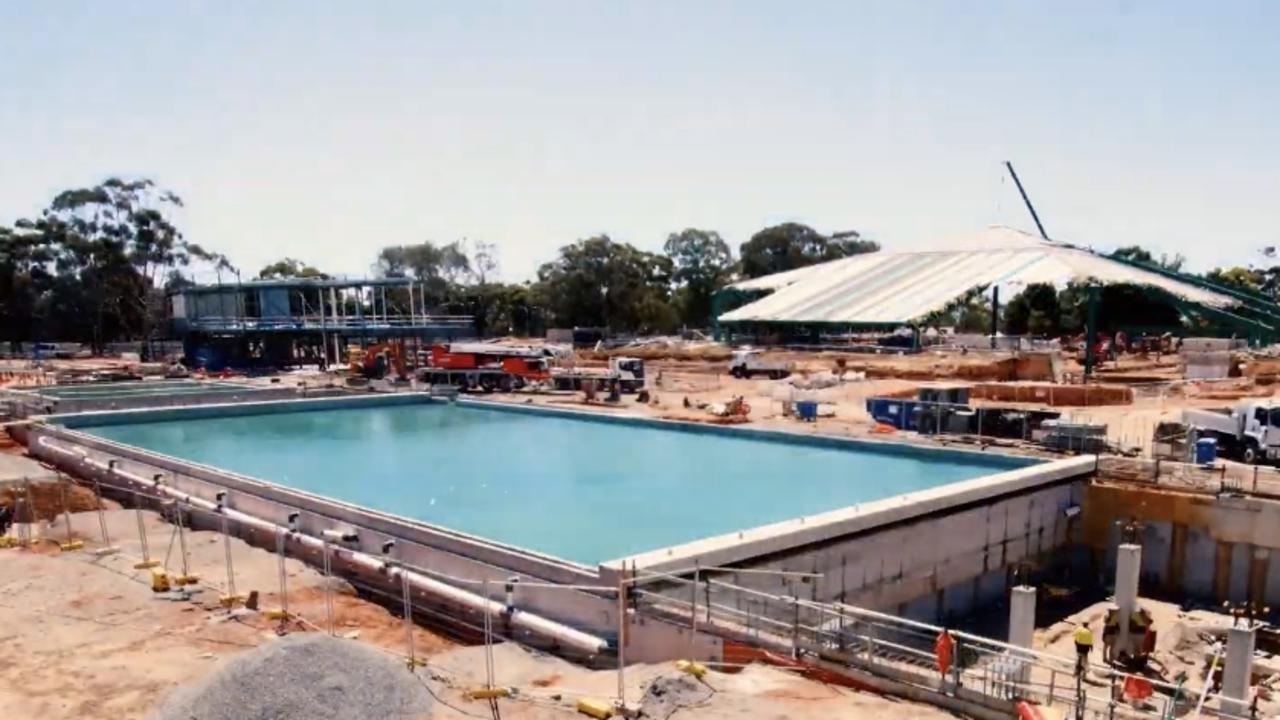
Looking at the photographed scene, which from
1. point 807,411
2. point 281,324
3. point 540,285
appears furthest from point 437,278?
point 807,411

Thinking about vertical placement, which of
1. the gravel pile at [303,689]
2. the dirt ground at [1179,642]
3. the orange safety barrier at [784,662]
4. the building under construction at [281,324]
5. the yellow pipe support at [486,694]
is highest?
the building under construction at [281,324]

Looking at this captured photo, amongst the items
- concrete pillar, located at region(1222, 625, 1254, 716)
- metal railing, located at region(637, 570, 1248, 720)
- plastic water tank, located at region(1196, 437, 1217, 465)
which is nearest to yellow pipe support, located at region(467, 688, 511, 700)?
metal railing, located at region(637, 570, 1248, 720)

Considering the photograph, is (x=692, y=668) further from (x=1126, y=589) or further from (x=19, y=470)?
(x=19, y=470)

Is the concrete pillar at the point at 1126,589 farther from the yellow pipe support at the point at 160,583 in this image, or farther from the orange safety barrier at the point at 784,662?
the yellow pipe support at the point at 160,583

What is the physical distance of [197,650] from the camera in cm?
1005

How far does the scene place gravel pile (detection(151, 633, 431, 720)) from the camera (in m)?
7.48

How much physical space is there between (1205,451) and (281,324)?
149ft

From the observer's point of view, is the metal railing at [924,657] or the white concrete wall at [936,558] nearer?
the metal railing at [924,657]

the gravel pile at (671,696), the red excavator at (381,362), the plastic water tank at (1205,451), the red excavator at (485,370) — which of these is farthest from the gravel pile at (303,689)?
the red excavator at (381,362)

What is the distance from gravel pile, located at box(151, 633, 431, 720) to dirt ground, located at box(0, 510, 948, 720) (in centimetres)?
56

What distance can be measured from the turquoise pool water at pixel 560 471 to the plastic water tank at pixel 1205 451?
3.68m

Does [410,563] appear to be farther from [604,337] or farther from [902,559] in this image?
[604,337]

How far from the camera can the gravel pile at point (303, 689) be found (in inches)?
294

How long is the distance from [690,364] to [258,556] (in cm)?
4143
